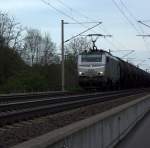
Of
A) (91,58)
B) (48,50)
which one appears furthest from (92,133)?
(48,50)

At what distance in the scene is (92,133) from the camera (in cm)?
1082

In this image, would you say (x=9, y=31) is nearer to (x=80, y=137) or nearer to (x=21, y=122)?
(x=21, y=122)

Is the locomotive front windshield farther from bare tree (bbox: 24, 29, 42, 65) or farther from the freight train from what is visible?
bare tree (bbox: 24, 29, 42, 65)

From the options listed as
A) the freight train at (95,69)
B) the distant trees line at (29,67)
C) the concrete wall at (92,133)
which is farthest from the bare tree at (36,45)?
the concrete wall at (92,133)

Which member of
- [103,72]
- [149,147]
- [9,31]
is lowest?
[149,147]

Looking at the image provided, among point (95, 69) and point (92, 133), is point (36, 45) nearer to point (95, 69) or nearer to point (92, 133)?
point (95, 69)

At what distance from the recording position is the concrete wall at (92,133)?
8.02 metres

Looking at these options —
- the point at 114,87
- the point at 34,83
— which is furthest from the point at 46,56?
the point at 114,87

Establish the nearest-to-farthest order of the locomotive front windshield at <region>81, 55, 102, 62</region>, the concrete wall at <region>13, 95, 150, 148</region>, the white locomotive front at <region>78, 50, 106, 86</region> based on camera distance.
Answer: the concrete wall at <region>13, 95, 150, 148</region>
the white locomotive front at <region>78, 50, 106, 86</region>
the locomotive front windshield at <region>81, 55, 102, 62</region>

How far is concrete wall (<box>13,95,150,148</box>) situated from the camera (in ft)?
26.3

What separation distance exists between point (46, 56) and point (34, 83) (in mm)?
32641

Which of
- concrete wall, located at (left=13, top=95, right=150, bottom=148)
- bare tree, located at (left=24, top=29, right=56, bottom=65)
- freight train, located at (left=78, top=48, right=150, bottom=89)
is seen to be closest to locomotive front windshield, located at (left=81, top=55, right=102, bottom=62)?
freight train, located at (left=78, top=48, right=150, bottom=89)

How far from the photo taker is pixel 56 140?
26.2ft

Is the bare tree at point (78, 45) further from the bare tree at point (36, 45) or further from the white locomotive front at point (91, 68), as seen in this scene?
the white locomotive front at point (91, 68)
